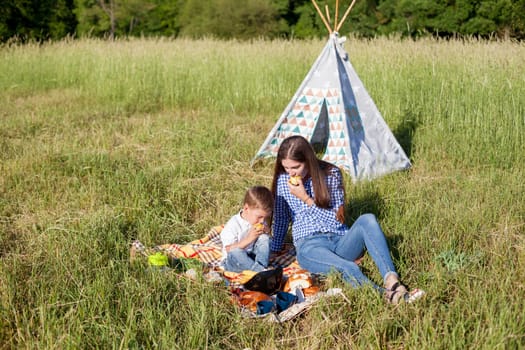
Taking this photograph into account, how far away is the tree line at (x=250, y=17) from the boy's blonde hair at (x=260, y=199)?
16.2 metres

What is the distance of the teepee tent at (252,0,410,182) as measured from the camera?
5488 mm

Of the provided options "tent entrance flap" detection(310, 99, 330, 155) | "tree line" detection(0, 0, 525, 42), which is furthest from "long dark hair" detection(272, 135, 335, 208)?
"tree line" detection(0, 0, 525, 42)

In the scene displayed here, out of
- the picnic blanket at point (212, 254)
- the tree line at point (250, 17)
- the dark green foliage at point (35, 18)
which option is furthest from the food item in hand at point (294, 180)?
the dark green foliage at point (35, 18)

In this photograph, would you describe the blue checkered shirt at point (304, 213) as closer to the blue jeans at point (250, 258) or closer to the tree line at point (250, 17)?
the blue jeans at point (250, 258)

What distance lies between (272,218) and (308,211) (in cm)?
27

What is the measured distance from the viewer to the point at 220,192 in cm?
486

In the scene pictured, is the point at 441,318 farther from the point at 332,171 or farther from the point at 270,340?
the point at 332,171

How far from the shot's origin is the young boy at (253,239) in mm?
3617

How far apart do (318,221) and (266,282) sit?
0.64 m

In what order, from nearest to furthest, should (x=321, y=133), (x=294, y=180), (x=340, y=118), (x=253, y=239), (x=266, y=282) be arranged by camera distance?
(x=266, y=282) < (x=253, y=239) < (x=294, y=180) < (x=340, y=118) < (x=321, y=133)

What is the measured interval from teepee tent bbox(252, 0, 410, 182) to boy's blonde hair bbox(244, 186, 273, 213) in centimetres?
188

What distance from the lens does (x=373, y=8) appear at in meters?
24.8

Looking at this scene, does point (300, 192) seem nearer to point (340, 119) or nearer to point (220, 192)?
point (220, 192)

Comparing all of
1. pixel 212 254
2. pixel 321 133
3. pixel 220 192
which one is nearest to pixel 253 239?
pixel 212 254
